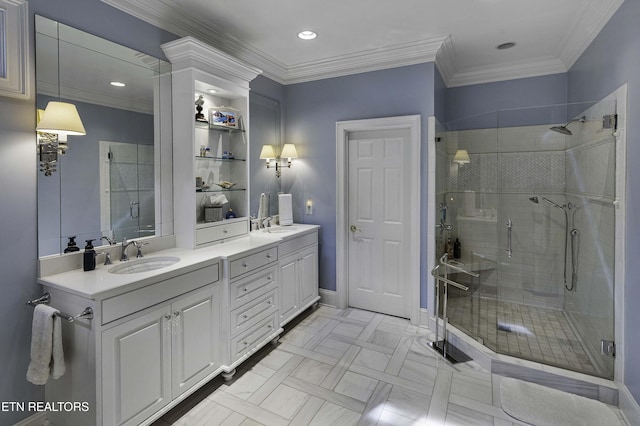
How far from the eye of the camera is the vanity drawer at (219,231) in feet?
8.81

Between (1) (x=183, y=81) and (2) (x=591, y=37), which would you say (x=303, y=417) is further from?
(2) (x=591, y=37)

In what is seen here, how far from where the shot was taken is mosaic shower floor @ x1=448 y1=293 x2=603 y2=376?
8.38 feet

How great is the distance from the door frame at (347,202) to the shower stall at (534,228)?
235 mm

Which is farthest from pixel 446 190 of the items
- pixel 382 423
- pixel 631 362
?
pixel 382 423

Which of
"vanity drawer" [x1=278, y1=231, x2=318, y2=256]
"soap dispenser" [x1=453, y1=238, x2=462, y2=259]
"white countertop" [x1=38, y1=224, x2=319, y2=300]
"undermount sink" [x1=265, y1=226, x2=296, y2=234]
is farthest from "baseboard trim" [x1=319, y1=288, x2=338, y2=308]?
"soap dispenser" [x1=453, y1=238, x2=462, y2=259]

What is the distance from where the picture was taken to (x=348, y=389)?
2.38 metres

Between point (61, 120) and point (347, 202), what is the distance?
270cm

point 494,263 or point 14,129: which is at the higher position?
point 14,129

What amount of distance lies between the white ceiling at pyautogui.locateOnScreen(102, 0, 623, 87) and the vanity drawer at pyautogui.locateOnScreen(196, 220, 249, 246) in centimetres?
163

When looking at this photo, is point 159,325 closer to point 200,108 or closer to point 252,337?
point 252,337

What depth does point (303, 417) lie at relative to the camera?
2.09 meters

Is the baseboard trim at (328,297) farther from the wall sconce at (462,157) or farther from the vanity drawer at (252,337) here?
the wall sconce at (462,157)

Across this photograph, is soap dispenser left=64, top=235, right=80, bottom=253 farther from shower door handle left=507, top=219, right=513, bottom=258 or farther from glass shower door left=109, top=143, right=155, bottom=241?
shower door handle left=507, top=219, right=513, bottom=258

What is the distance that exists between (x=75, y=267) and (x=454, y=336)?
3.02 metres
